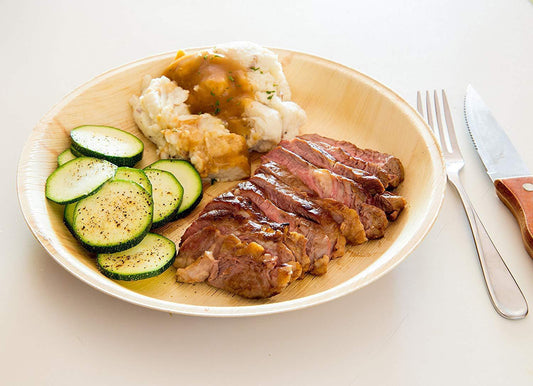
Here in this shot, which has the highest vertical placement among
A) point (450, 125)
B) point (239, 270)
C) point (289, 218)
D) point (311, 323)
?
point (450, 125)

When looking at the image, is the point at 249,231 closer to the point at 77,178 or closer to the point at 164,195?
the point at 164,195

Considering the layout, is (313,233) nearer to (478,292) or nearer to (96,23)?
(478,292)

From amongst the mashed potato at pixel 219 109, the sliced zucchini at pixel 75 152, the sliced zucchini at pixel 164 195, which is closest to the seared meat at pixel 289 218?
the sliced zucchini at pixel 164 195

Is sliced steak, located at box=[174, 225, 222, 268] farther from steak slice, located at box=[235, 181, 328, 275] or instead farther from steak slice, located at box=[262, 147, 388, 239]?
steak slice, located at box=[262, 147, 388, 239]

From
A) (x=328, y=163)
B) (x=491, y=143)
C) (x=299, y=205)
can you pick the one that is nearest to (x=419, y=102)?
(x=491, y=143)

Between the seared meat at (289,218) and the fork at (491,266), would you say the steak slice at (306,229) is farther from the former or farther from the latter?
the fork at (491,266)

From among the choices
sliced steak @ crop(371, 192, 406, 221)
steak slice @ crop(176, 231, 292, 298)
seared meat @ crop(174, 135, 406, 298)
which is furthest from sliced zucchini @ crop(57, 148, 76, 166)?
sliced steak @ crop(371, 192, 406, 221)

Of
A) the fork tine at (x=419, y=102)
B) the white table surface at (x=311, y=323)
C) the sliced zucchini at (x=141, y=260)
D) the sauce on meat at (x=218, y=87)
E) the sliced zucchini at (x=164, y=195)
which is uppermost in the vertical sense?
the sauce on meat at (x=218, y=87)
